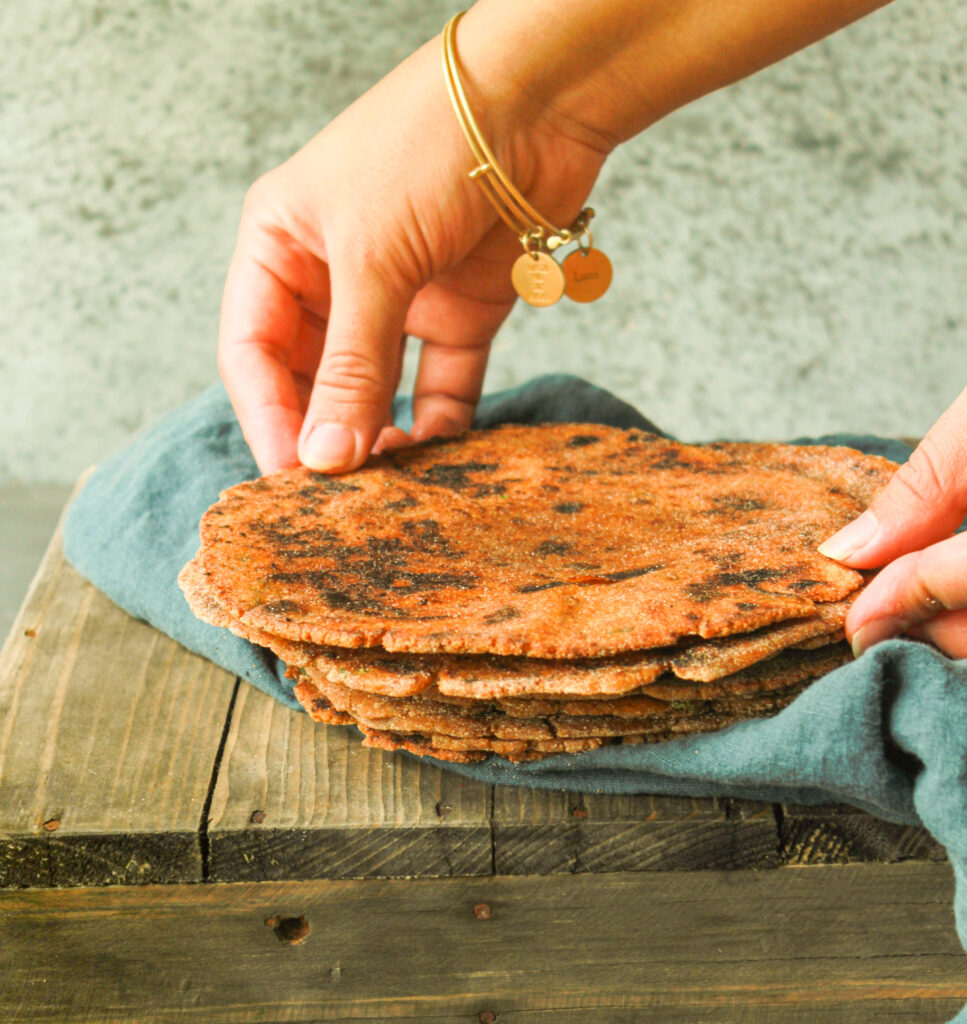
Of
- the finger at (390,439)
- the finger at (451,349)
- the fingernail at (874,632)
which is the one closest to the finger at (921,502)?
the fingernail at (874,632)

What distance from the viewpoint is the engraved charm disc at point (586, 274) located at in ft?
5.34

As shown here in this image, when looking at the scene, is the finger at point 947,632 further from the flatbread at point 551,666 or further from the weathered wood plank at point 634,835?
the weathered wood plank at point 634,835

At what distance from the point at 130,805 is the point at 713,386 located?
240cm

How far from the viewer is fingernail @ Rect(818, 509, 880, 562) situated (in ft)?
3.43

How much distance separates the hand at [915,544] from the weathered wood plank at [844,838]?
0.56ft

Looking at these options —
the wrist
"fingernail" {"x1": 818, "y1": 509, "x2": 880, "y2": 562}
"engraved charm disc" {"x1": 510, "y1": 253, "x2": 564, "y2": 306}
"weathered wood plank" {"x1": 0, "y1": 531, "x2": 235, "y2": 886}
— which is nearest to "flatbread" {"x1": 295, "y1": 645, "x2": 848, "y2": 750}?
"fingernail" {"x1": 818, "y1": 509, "x2": 880, "y2": 562}

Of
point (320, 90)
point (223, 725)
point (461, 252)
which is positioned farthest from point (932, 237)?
point (223, 725)

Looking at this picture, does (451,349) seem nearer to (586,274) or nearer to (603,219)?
(586,274)

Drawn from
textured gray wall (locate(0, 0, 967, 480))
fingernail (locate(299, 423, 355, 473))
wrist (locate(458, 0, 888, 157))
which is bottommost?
textured gray wall (locate(0, 0, 967, 480))

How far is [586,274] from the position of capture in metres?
1.64

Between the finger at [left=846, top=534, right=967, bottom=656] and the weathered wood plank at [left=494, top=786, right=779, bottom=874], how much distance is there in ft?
0.67

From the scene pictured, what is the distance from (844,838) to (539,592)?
14.5 inches

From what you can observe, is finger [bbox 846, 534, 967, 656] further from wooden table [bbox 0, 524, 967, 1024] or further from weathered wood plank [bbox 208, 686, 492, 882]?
weathered wood plank [bbox 208, 686, 492, 882]

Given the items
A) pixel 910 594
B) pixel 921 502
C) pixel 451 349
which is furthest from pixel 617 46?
pixel 910 594
